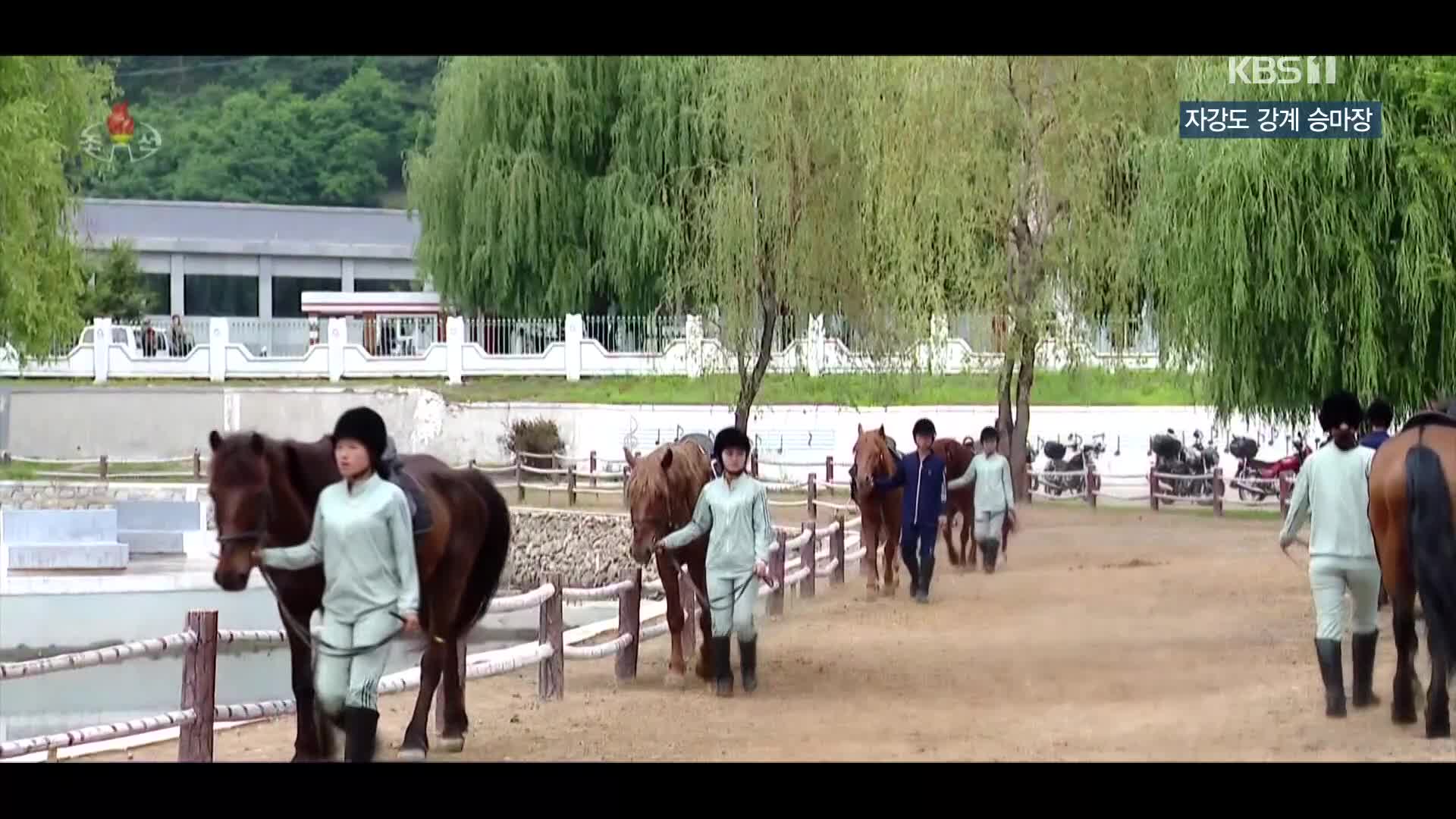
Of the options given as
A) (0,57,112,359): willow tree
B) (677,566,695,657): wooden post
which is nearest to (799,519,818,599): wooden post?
(677,566,695,657): wooden post

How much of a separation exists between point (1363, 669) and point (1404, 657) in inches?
13.4

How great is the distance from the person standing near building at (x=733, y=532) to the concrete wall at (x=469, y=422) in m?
2.74

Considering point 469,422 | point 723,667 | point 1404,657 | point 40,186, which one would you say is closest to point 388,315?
point 469,422

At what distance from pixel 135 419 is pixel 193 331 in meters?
1.16

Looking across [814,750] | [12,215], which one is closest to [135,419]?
[12,215]

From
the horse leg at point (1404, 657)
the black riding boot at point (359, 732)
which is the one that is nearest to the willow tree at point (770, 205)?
the horse leg at point (1404, 657)

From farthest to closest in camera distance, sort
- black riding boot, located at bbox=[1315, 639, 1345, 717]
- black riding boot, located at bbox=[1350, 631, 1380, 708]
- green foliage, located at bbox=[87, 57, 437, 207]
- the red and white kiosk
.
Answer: the red and white kiosk
green foliage, located at bbox=[87, 57, 437, 207]
black riding boot, located at bbox=[1350, 631, 1380, 708]
black riding boot, located at bbox=[1315, 639, 1345, 717]

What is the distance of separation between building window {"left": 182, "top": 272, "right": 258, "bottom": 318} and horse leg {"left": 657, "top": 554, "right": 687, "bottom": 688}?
264cm

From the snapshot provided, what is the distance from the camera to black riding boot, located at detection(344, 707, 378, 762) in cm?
652

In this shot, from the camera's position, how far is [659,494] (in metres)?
9.27

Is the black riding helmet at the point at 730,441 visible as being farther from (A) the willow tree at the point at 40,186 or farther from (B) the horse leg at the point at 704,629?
(A) the willow tree at the point at 40,186

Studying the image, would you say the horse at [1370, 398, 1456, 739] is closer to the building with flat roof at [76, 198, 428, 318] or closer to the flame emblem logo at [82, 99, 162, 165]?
the flame emblem logo at [82, 99, 162, 165]
